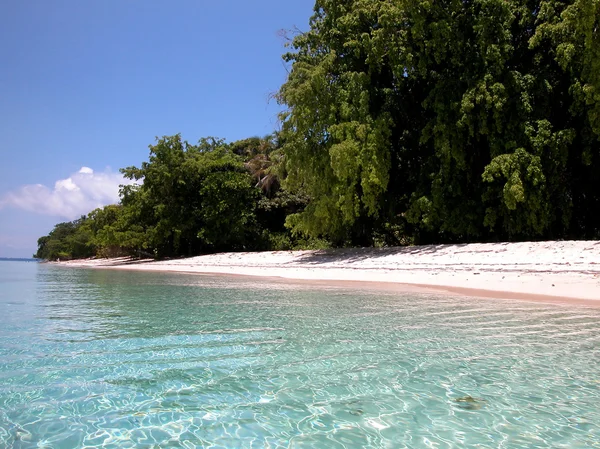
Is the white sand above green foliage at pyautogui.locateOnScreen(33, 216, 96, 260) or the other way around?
the other way around

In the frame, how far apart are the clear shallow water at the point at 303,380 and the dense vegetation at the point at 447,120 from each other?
36.1 ft

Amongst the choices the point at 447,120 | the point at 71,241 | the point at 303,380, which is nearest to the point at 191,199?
the point at 447,120

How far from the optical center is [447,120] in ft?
57.8

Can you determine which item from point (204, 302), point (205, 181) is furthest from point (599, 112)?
point (205, 181)

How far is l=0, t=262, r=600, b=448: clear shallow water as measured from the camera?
9.61 feet

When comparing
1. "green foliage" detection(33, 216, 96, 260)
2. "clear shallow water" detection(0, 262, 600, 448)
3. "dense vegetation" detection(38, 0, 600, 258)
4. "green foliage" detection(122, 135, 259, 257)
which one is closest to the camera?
"clear shallow water" detection(0, 262, 600, 448)

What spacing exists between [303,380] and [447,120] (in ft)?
53.3

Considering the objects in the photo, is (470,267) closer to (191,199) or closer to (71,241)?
(191,199)

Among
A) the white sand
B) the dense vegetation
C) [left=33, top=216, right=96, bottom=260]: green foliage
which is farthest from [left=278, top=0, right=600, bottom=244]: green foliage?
[left=33, top=216, right=96, bottom=260]: green foliage

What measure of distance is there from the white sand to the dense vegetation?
6.16 ft

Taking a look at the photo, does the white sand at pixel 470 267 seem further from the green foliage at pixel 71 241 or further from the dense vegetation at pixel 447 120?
the green foliage at pixel 71 241

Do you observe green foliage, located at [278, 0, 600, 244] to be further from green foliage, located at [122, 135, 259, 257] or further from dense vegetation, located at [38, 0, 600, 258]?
green foliage, located at [122, 135, 259, 257]

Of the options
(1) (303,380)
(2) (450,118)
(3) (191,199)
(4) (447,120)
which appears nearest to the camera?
(1) (303,380)

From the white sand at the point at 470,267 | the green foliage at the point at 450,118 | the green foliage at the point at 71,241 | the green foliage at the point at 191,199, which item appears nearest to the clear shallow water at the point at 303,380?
the white sand at the point at 470,267
